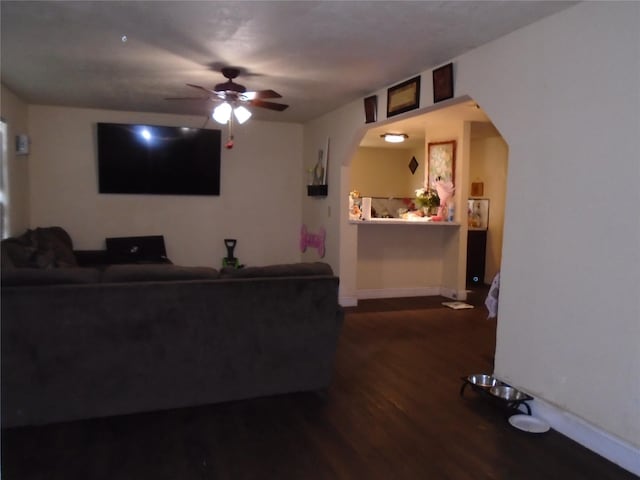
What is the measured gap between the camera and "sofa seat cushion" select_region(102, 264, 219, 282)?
8.28 feet

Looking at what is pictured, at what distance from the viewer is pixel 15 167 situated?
4824 millimetres

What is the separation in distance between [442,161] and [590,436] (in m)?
4.36

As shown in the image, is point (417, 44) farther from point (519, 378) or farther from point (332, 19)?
point (519, 378)

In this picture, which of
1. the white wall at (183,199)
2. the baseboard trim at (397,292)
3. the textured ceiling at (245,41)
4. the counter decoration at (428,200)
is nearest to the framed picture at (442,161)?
the counter decoration at (428,200)

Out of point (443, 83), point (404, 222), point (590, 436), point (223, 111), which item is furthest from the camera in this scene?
point (404, 222)

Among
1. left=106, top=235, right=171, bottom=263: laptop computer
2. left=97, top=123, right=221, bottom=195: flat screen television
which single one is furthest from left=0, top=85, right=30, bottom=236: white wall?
left=106, top=235, right=171, bottom=263: laptop computer

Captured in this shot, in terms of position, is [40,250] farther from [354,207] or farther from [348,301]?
[354,207]

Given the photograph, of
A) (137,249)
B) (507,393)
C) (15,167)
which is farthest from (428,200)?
(15,167)

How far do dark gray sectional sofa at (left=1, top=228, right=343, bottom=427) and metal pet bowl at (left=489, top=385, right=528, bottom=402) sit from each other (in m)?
1.06

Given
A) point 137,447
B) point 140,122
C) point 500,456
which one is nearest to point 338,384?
point 500,456

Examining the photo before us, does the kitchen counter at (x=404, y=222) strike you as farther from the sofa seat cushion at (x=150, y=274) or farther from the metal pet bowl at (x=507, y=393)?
the sofa seat cushion at (x=150, y=274)

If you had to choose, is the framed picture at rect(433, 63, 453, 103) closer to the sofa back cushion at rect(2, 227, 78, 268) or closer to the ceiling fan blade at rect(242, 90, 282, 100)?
the ceiling fan blade at rect(242, 90, 282, 100)

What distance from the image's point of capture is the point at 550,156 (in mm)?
2639

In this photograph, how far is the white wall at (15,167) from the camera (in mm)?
4586
